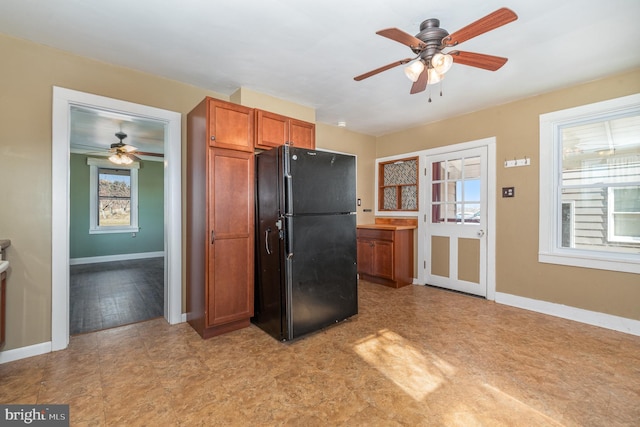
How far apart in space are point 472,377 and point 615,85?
326 cm

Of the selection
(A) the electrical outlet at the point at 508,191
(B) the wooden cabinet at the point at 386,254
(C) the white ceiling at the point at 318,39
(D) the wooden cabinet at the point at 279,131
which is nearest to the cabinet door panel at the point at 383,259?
(B) the wooden cabinet at the point at 386,254

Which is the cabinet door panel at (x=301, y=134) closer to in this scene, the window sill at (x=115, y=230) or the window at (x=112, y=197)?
the window at (x=112, y=197)

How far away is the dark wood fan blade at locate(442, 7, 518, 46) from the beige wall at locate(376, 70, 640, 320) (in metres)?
2.14

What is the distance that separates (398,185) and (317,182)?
2.63 metres

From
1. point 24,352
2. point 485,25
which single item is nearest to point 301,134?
point 485,25

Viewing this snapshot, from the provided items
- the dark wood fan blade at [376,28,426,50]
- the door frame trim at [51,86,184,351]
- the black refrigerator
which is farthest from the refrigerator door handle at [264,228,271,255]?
the dark wood fan blade at [376,28,426,50]

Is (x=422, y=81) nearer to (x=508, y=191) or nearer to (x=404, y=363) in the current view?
(x=404, y=363)

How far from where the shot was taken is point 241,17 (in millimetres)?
2027

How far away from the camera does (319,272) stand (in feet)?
8.97

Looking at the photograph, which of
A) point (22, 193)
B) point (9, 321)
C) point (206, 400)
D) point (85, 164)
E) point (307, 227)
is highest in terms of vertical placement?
point (85, 164)

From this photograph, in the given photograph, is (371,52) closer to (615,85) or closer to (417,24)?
(417,24)

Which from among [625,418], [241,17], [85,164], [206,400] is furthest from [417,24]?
[85,164]

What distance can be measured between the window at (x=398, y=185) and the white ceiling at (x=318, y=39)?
63.3 inches

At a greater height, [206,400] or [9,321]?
[9,321]
